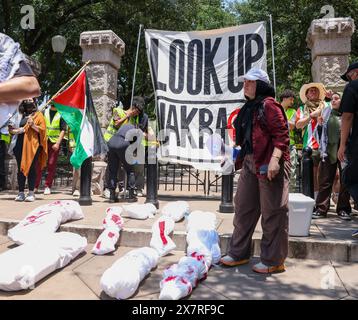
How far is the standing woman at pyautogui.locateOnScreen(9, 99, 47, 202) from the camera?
7188 mm

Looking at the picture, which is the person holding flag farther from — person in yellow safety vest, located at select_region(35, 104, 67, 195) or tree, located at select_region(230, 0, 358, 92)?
tree, located at select_region(230, 0, 358, 92)

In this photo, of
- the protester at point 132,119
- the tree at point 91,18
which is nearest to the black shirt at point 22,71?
the protester at point 132,119

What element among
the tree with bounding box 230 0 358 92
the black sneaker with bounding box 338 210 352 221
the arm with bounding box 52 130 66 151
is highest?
the tree with bounding box 230 0 358 92

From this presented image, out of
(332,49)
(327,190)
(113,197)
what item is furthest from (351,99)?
(113,197)

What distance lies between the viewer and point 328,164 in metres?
5.84

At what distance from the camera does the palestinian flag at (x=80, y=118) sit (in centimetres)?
671

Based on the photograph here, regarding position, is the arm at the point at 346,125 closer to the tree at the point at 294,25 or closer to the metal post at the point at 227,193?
the metal post at the point at 227,193

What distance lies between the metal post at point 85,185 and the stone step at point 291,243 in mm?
1666

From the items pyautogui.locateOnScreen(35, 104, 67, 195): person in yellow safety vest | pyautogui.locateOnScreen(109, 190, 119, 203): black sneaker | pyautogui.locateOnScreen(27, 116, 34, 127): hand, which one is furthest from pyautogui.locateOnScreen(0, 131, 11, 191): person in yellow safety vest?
pyautogui.locateOnScreen(109, 190, 119, 203): black sneaker

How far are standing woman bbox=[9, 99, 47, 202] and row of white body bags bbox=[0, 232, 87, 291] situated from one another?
3.23m

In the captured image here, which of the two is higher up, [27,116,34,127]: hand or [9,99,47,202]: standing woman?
[27,116,34,127]: hand

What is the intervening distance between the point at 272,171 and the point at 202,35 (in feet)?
14.5

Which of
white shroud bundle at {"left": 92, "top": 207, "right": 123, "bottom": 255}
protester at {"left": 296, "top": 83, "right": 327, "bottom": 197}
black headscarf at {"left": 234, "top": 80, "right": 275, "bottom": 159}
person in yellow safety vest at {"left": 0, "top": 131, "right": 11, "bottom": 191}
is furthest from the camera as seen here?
person in yellow safety vest at {"left": 0, "top": 131, "right": 11, "bottom": 191}
